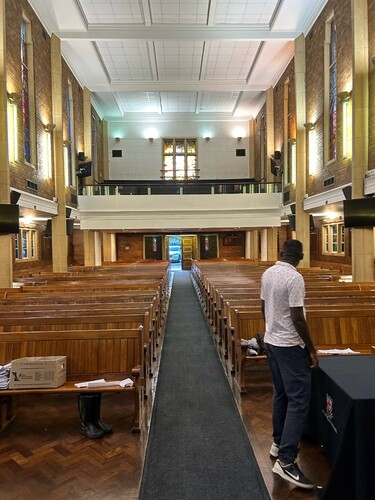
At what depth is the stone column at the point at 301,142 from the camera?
13305 mm

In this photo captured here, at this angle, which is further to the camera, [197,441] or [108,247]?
[108,247]

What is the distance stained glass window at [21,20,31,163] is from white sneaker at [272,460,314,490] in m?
10.9

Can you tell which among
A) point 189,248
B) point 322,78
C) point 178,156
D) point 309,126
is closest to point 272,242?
point 309,126

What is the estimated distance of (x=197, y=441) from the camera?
3053mm

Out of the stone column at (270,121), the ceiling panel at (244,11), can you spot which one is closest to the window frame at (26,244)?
the ceiling panel at (244,11)

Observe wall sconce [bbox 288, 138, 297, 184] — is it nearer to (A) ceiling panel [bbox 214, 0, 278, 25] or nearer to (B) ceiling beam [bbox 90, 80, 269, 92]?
(A) ceiling panel [bbox 214, 0, 278, 25]

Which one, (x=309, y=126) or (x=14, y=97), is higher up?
(x=309, y=126)

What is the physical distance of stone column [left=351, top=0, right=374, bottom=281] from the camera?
882 centimetres

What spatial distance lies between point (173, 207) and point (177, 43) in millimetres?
6147

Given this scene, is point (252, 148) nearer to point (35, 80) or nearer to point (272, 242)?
point (272, 242)

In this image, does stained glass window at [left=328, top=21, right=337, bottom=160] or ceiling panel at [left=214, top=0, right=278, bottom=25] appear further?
ceiling panel at [left=214, top=0, right=278, bottom=25]

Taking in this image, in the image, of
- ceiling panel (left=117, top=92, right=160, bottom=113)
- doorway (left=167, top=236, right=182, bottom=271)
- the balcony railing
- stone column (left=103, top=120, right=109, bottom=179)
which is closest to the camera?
the balcony railing

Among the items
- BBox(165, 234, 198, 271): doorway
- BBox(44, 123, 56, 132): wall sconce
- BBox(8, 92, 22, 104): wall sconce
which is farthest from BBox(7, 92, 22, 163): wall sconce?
BBox(165, 234, 198, 271): doorway

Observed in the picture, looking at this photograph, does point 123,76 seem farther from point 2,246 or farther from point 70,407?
point 70,407
